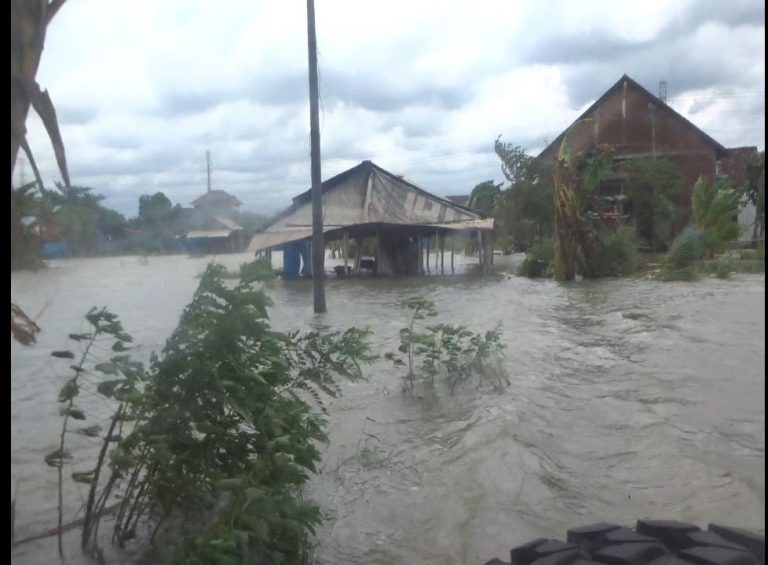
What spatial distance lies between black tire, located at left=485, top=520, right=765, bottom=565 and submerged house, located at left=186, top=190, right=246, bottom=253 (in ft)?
13.4

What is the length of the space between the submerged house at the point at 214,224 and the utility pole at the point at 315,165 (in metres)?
2.38

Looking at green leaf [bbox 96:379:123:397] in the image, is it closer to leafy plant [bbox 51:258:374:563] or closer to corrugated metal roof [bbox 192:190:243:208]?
leafy plant [bbox 51:258:374:563]

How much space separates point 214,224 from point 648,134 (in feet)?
15.7

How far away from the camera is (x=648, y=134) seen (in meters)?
8.98

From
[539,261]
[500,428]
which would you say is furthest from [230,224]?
[539,261]

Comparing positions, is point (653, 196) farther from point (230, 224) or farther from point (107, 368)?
point (107, 368)

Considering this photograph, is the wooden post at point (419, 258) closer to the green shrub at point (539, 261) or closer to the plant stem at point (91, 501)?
the green shrub at point (539, 261)

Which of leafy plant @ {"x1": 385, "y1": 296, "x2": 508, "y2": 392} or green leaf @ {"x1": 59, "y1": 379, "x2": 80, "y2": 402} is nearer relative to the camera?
green leaf @ {"x1": 59, "y1": 379, "x2": 80, "y2": 402}

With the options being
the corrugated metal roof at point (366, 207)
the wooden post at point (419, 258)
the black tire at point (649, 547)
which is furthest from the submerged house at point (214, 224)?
the wooden post at point (419, 258)

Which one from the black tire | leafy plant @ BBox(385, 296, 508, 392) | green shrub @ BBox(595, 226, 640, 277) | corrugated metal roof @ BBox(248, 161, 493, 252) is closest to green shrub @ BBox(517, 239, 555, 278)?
green shrub @ BBox(595, 226, 640, 277)

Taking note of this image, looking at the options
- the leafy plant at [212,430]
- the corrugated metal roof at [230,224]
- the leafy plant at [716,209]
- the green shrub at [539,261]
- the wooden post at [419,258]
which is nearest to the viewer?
Answer: the leafy plant at [212,430]

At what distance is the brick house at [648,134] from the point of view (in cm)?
869

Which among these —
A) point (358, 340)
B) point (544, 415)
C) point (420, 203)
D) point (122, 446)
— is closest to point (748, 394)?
point (544, 415)

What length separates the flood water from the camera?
466cm
